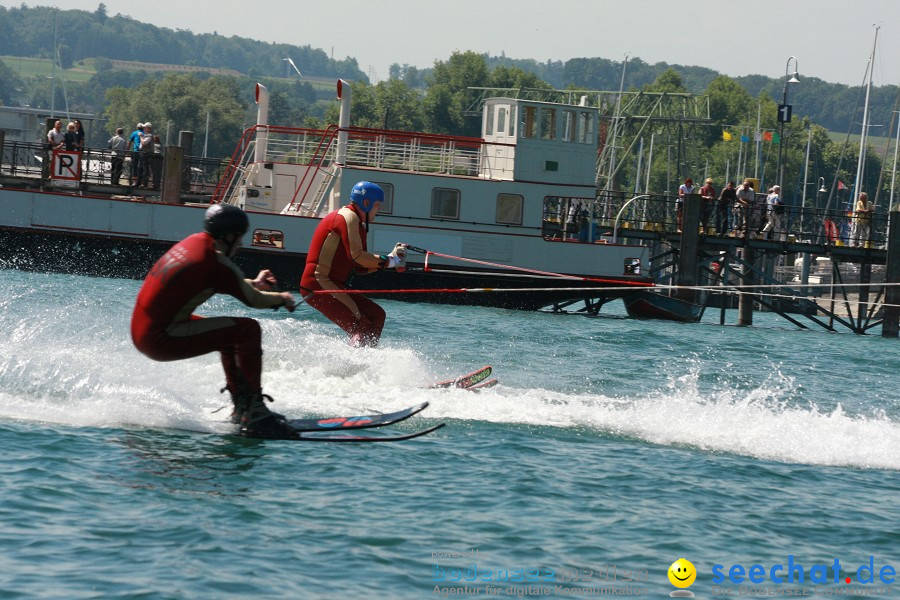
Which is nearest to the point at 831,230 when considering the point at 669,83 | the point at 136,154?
the point at 136,154

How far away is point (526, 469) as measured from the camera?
30.7 ft

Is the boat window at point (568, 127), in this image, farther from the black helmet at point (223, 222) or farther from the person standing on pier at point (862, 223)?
the black helmet at point (223, 222)

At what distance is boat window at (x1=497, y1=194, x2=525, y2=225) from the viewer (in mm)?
30453

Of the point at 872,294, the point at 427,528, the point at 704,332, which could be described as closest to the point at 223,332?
the point at 427,528

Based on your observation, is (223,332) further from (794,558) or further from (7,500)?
(794,558)

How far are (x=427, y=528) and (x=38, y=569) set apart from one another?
2.26m

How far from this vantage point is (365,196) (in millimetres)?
12141

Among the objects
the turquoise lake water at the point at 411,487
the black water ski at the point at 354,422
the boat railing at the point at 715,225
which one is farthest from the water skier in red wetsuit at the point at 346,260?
the boat railing at the point at 715,225

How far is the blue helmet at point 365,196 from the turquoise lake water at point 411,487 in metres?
1.41

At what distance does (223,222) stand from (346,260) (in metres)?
3.58

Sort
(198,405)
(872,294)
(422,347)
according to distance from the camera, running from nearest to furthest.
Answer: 1. (198,405)
2. (422,347)
3. (872,294)

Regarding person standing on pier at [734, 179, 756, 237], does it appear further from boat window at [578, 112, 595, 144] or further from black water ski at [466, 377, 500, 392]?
black water ski at [466, 377, 500, 392]

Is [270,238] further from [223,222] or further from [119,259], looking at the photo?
[223,222]

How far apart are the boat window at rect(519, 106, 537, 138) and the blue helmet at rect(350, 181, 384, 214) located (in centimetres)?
1884
